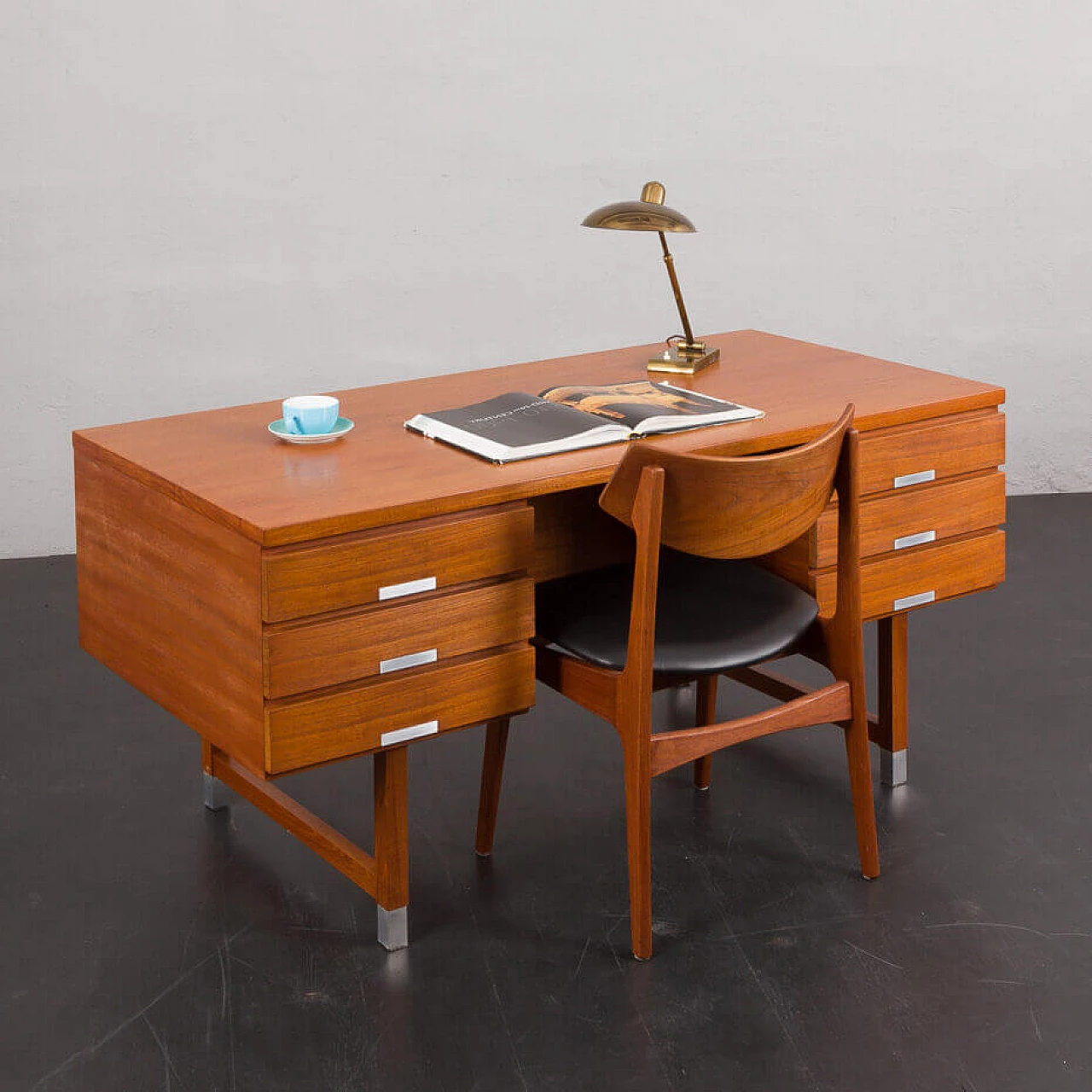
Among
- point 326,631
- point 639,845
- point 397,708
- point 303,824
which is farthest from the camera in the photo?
point 303,824

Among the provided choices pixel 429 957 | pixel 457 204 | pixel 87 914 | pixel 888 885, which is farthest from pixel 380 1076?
pixel 457 204

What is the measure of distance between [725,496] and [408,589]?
47 centimetres

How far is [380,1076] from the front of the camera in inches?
89.0

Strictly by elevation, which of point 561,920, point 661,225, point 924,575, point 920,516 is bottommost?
point 561,920

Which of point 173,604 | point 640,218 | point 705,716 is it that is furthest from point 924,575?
point 173,604

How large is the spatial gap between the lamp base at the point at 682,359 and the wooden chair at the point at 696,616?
37cm

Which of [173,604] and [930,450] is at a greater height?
[930,450]

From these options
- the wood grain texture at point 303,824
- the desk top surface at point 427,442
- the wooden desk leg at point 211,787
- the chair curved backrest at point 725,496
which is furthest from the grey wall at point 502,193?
the chair curved backrest at point 725,496

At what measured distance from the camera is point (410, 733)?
238cm

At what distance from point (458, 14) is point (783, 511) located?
2413mm

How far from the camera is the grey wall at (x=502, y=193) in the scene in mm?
4195

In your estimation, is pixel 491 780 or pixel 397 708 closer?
pixel 397 708

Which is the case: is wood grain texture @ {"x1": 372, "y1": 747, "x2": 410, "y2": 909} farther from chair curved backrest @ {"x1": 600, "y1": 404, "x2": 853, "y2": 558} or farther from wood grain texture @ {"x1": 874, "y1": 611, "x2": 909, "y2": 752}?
wood grain texture @ {"x1": 874, "y1": 611, "x2": 909, "y2": 752}

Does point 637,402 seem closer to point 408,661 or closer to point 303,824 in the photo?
point 408,661
